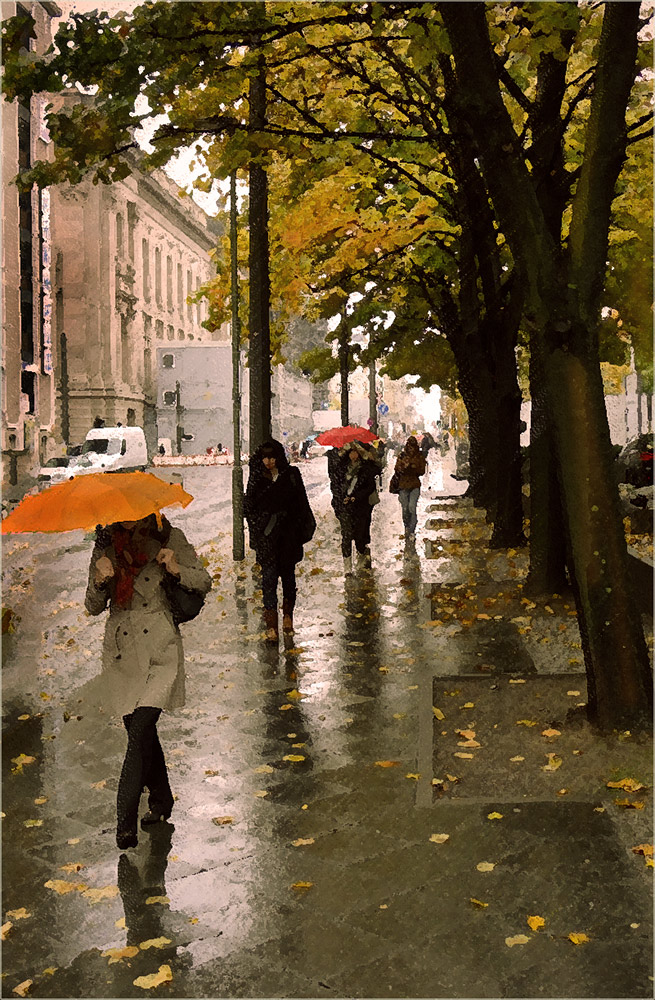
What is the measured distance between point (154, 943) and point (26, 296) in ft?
162

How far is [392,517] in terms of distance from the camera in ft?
91.6

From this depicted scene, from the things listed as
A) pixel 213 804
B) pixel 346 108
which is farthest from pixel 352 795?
pixel 346 108

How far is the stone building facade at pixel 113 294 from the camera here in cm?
6906

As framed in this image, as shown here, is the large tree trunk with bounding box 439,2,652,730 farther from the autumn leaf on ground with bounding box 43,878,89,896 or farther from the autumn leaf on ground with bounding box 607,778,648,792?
the autumn leaf on ground with bounding box 43,878,89,896

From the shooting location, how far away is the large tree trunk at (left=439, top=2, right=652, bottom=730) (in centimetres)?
709

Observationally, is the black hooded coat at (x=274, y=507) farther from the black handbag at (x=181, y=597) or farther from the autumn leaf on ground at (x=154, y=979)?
the autumn leaf on ground at (x=154, y=979)

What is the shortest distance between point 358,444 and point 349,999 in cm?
1202

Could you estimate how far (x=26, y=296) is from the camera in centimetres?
5091

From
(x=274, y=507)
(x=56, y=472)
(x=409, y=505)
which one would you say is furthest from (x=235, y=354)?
(x=56, y=472)

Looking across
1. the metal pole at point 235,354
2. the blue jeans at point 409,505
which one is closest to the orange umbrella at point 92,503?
the metal pole at point 235,354

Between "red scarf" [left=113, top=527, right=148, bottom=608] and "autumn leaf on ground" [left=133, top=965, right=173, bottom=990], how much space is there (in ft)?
6.42

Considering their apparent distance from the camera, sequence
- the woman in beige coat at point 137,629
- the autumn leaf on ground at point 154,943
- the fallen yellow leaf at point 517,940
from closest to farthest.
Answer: the fallen yellow leaf at point 517,940 → the autumn leaf on ground at point 154,943 → the woman in beige coat at point 137,629

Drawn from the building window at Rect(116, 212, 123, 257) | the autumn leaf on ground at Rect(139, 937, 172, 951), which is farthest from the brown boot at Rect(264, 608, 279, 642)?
the building window at Rect(116, 212, 123, 257)

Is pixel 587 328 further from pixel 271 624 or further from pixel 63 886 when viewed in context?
pixel 271 624
